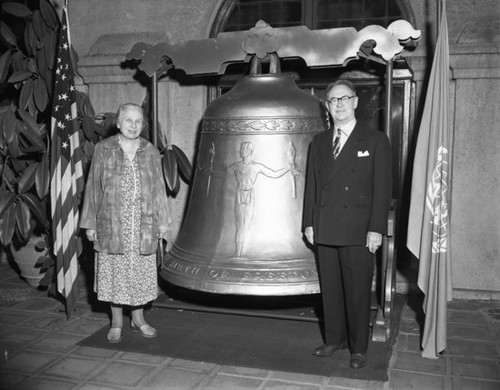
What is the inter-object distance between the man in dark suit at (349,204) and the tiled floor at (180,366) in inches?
14.0

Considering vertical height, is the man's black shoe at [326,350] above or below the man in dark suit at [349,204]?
below

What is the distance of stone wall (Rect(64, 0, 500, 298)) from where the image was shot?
497 centimetres

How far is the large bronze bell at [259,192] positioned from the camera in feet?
13.0

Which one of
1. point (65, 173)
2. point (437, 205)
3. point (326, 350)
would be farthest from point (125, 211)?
point (437, 205)

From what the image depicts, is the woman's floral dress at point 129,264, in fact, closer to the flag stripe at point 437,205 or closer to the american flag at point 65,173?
the american flag at point 65,173

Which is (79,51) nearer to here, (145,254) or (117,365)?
(145,254)

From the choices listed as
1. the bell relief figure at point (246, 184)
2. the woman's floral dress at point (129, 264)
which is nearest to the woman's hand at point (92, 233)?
the woman's floral dress at point (129, 264)

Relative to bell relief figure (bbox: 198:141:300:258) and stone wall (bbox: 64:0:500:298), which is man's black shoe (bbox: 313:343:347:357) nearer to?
bell relief figure (bbox: 198:141:300:258)

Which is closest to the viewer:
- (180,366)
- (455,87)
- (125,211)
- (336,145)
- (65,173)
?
(336,145)

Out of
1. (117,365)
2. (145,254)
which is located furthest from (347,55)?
(117,365)

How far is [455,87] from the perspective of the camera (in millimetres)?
5066

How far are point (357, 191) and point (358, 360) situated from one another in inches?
39.5

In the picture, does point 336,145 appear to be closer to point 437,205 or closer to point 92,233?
point 437,205

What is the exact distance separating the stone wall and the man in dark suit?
170 centimetres
